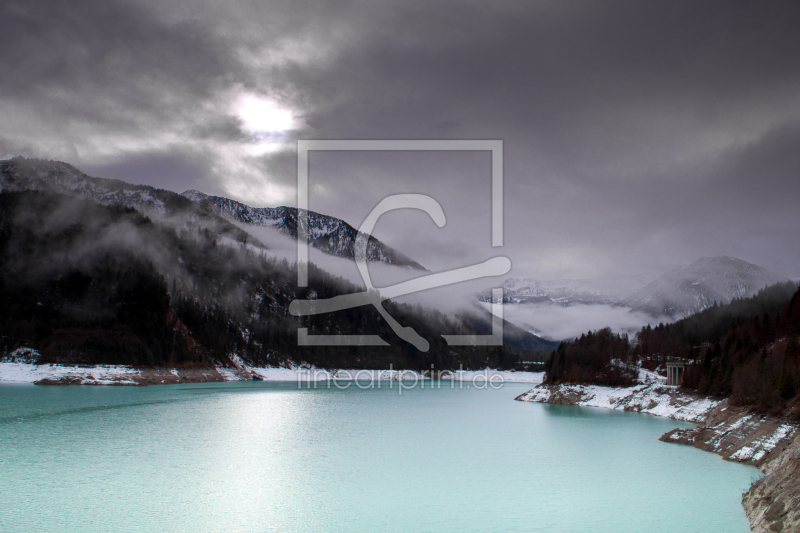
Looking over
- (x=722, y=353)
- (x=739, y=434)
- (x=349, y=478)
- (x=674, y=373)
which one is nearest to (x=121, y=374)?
(x=349, y=478)

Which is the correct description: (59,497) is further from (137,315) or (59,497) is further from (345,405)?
(137,315)

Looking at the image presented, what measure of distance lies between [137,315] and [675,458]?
464ft

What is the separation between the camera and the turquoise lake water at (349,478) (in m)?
18.4

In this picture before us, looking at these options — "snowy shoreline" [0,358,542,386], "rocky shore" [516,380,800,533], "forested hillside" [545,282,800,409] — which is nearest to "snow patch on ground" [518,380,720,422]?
"rocky shore" [516,380,800,533]

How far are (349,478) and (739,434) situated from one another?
28227 mm

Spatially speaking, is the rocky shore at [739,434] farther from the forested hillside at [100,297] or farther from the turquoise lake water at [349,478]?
the forested hillside at [100,297]

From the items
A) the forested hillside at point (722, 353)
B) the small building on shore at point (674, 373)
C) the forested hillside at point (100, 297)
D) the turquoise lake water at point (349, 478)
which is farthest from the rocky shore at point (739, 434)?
the forested hillside at point (100, 297)

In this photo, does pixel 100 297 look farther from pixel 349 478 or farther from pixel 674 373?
pixel 674 373

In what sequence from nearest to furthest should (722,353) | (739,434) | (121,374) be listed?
(739,434), (722,353), (121,374)

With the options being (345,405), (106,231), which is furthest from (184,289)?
(345,405)

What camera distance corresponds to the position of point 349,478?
2486 cm

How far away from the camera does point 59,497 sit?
66.7 feet

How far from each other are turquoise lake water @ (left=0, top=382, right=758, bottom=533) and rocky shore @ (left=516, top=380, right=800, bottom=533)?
4.63 ft

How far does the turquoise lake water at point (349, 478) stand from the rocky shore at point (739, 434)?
4.63 feet
